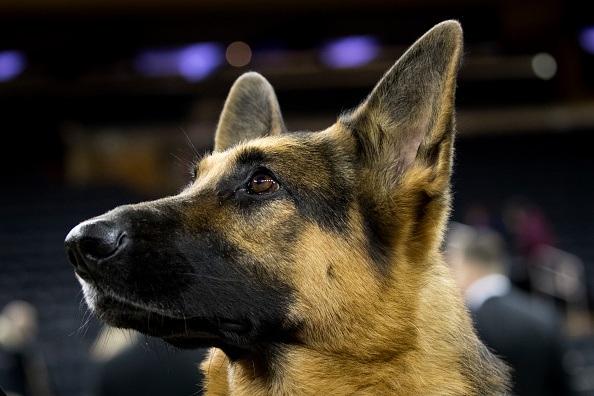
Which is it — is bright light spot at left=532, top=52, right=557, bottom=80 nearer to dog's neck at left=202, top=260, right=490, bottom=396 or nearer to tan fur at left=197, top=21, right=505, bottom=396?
tan fur at left=197, top=21, right=505, bottom=396

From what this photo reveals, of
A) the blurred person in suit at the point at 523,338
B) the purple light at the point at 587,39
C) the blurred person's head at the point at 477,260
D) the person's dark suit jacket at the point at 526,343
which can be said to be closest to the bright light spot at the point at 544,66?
the purple light at the point at 587,39

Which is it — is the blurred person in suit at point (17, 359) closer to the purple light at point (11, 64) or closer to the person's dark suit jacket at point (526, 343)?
the person's dark suit jacket at point (526, 343)

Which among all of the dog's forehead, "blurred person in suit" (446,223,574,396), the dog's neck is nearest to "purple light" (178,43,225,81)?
"blurred person in suit" (446,223,574,396)

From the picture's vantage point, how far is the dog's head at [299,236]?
1.93 meters

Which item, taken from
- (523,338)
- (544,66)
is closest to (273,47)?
(544,66)

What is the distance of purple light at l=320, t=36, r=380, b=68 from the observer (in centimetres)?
1341

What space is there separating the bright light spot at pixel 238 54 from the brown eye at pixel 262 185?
11.4 m

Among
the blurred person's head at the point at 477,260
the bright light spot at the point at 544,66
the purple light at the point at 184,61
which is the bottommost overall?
the blurred person's head at the point at 477,260

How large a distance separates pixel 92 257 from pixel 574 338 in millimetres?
9886

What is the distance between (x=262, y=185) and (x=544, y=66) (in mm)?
13139

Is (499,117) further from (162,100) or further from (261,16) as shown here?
(162,100)

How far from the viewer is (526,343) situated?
12.9 feet

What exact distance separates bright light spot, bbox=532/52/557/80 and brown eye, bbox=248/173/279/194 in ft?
42.2

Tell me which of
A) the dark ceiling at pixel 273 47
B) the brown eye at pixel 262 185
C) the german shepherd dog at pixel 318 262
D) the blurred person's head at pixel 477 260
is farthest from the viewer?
the dark ceiling at pixel 273 47
